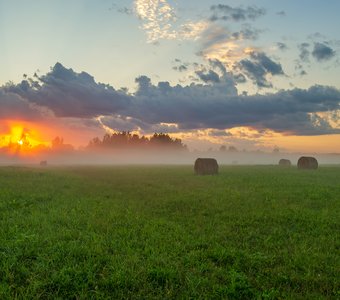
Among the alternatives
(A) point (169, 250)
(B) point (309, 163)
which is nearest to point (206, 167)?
(B) point (309, 163)

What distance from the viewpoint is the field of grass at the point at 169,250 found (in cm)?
848

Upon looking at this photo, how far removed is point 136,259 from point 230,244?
12.4 ft

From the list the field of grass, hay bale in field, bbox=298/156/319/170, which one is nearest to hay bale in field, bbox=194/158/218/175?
hay bale in field, bbox=298/156/319/170

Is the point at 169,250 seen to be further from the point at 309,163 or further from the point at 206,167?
the point at 309,163

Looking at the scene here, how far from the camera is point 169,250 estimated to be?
36.9 ft

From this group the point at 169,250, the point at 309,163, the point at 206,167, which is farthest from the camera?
the point at 309,163

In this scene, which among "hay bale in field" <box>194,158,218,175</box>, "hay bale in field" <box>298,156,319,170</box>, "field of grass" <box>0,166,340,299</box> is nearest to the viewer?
"field of grass" <box>0,166,340,299</box>

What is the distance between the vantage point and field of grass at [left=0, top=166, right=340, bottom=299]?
8.48 meters

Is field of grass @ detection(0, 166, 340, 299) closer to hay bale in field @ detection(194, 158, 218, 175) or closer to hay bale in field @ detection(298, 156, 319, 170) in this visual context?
hay bale in field @ detection(194, 158, 218, 175)

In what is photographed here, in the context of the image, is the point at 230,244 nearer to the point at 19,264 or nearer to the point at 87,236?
the point at 87,236

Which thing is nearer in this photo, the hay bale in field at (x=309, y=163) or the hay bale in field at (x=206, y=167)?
the hay bale in field at (x=206, y=167)

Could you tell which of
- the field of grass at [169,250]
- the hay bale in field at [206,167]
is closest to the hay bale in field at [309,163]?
the hay bale in field at [206,167]

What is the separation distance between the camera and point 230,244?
12.2 meters

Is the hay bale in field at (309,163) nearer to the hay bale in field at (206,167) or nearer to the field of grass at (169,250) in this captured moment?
the hay bale in field at (206,167)
